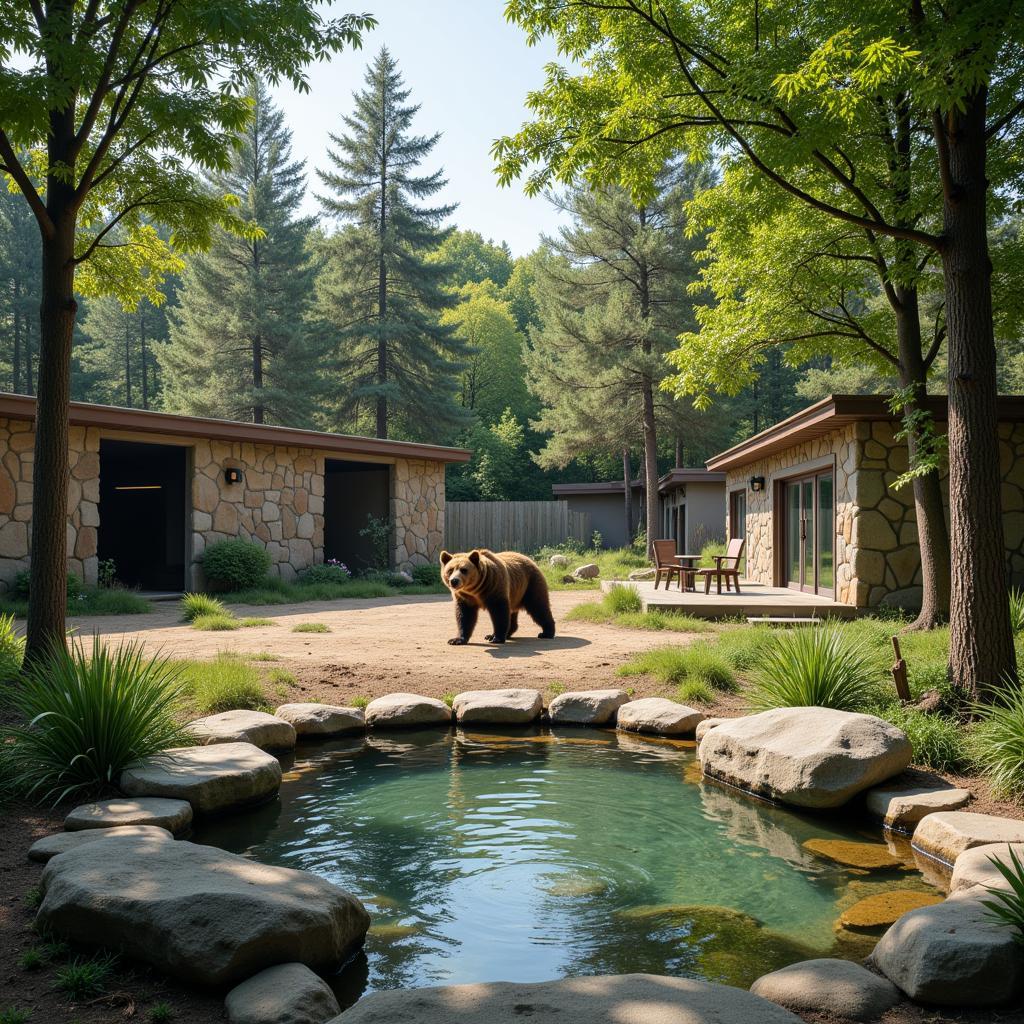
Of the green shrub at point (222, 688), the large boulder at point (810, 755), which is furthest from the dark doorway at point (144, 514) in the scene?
the large boulder at point (810, 755)

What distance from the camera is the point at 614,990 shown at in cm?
278

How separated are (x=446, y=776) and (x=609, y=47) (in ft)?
21.7

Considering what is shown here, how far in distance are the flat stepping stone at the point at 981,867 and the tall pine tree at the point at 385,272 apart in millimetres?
29737

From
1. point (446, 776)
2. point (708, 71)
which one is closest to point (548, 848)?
point (446, 776)

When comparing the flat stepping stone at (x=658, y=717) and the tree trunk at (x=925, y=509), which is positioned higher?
the tree trunk at (x=925, y=509)

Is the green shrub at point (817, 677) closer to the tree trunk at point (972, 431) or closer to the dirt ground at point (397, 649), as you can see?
the tree trunk at point (972, 431)

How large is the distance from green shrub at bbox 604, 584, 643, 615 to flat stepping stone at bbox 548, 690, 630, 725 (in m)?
5.55

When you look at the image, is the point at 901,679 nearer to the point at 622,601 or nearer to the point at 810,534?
the point at 622,601

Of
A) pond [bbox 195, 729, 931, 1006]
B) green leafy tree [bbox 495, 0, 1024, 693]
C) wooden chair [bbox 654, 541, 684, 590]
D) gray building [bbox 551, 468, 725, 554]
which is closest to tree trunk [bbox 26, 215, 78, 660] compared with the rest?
pond [bbox 195, 729, 931, 1006]

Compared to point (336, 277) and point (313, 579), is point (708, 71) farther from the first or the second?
point (336, 277)

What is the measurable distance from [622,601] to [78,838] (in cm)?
990

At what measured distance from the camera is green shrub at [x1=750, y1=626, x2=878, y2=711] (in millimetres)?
6484

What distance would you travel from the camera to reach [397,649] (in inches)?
395

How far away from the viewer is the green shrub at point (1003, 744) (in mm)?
5004
